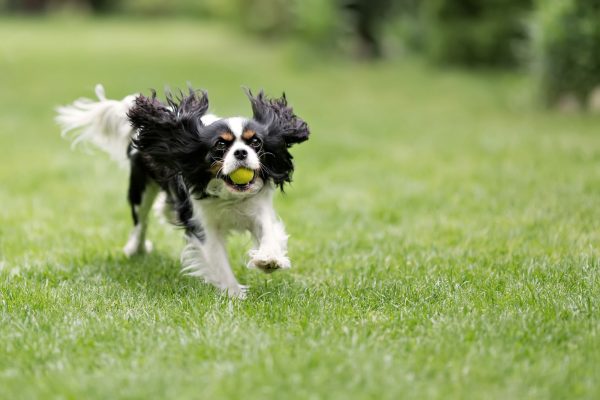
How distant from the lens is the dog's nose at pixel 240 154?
163 inches

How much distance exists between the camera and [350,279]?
4785 mm

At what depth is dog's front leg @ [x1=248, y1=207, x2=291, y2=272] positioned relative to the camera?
4266 mm

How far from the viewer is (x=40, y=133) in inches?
416

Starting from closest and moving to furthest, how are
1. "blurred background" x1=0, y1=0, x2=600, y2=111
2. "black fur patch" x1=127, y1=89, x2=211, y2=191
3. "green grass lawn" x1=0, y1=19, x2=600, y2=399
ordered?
"green grass lawn" x1=0, y1=19, x2=600, y2=399
"black fur patch" x1=127, y1=89, x2=211, y2=191
"blurred background" x1=0, y1=0, x2=600, y2=111

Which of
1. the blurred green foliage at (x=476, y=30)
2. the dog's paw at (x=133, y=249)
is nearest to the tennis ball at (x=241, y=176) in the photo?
the dog's paw at (x=133, y=249)

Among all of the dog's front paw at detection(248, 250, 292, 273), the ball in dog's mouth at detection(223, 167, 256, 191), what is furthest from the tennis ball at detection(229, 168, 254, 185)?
the dog's front paw at detection(248, 250, 292, 273)

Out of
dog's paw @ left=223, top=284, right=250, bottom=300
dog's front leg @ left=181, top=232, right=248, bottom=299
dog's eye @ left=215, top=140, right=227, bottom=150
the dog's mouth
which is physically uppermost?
dog's eye @ left=215, top=140, right=227, bottom=150

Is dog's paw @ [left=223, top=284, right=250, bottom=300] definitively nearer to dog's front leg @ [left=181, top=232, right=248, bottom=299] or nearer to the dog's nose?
dog's front leg @ [left=181, top=232, right=248, bottom=299]

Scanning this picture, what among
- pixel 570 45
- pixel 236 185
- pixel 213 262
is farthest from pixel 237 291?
pixel 570 45

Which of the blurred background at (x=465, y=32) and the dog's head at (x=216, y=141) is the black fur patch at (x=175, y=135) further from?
the blurred background at (x=465, y=32)

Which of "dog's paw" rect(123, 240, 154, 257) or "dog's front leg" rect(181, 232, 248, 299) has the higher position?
"dog's front leg" rect(181, 232, 248, 299)

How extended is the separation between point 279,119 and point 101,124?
1539mm

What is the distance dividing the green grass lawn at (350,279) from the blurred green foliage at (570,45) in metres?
0.60

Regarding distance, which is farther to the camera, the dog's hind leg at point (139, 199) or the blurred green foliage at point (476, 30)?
the blurred green foliage at point (476, 30)
